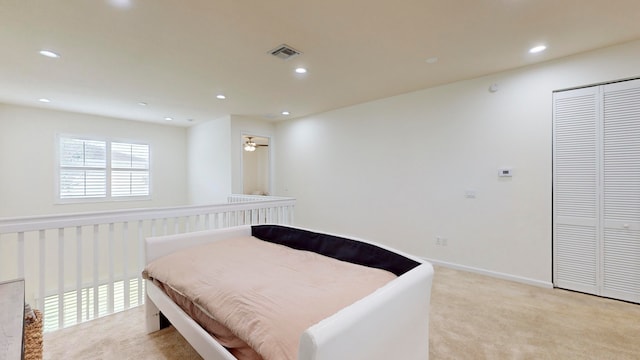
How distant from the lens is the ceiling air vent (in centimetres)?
262

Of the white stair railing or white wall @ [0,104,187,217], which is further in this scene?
white wall @ [0,104,187,217]

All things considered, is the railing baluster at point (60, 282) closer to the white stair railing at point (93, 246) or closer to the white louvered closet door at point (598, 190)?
the white stair railing at point (93, 246)

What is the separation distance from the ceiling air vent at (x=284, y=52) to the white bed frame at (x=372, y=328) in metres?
2.28

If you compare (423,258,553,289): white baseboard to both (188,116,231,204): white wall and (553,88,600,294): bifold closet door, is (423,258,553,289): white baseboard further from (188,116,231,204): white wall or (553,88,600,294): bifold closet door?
(188,116,231,204): white wall

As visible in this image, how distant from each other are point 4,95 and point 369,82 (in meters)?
5.48

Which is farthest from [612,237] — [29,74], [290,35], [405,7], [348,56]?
[29,74]

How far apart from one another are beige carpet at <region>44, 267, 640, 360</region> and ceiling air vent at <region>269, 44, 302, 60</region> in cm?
266

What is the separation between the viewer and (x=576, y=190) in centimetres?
290

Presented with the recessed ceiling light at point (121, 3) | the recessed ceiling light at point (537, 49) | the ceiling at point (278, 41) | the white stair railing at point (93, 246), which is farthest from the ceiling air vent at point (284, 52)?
the recessed ceiling light at point (537, 49)

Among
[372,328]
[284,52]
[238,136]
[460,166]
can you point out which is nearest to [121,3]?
[284,52]

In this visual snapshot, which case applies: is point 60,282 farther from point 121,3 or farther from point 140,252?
point 121,3

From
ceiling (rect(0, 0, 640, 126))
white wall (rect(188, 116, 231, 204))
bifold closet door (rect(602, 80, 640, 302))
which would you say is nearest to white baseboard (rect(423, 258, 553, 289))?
bifold closet door (rect(602, 80, 640, 302))

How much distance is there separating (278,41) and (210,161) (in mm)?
4096

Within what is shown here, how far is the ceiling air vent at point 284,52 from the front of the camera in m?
2.62
